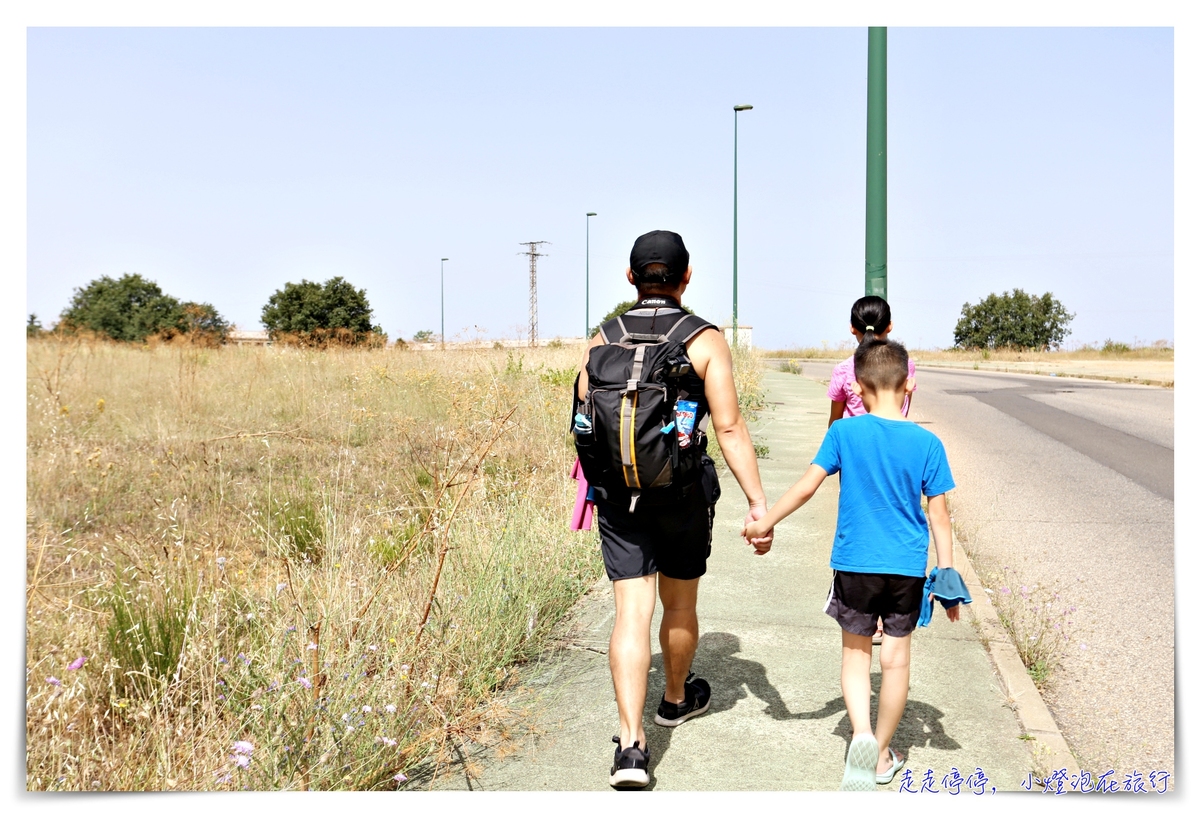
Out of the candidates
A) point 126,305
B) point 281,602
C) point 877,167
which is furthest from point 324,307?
point 281,602

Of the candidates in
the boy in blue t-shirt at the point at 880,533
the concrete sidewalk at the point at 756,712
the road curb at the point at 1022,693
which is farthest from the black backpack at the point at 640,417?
the road curb at the point at 1022,693

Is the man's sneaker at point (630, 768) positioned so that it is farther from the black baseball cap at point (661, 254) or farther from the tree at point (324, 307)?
the tree at point (324, 307)

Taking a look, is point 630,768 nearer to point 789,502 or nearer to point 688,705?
point 688,705

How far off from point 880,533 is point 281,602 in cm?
267

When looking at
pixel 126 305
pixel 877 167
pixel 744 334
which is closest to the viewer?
pixel 877 167

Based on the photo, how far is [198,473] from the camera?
310 inches

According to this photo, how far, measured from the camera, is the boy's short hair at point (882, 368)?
3062 mm

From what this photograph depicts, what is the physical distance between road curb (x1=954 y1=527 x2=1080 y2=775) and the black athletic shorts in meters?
1.37

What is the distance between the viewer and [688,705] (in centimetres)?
358

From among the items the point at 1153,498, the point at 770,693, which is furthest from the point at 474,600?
the point at 1153,498

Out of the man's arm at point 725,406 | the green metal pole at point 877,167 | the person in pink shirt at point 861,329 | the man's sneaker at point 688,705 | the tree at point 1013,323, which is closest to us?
the man's arm at point 725,406

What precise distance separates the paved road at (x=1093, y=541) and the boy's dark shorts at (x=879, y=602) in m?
0.99

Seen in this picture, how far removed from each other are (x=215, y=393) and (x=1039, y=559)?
10.5m

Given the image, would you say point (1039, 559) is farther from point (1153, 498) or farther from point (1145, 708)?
point (1153, 498)
